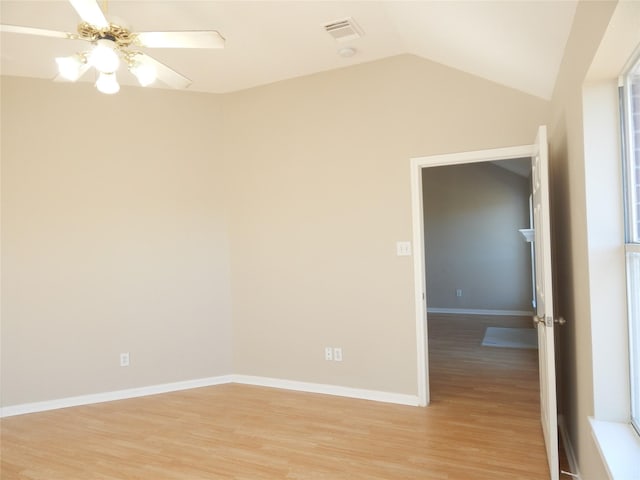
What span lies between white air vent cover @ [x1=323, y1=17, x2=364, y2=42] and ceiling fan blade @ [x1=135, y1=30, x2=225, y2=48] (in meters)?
1.08

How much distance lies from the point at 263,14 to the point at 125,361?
3.22 metres

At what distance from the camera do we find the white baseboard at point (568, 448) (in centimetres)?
226

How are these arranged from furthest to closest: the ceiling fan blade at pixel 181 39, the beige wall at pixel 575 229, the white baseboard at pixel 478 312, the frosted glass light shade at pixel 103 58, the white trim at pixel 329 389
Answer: the white baseboard at pixel 478 312 < the white trim at pixel 329 389 < the ceiling fan blade at pixel 181 39 < the frosted glass light shade at pixel 103 58 < the beige wall at pixel 575 229

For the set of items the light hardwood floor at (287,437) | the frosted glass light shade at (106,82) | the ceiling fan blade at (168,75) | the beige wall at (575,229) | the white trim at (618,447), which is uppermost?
the ceiling fan blade at (168,75)

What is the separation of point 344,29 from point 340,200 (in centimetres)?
138

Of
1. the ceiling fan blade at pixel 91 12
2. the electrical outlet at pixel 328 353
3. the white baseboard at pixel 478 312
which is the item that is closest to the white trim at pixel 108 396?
the electrical outlet at pixel 328 353

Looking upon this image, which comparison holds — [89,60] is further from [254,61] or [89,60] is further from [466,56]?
[466,56]

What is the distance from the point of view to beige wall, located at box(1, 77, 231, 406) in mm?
3578

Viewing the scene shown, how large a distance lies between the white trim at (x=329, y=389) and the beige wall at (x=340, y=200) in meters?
0.06

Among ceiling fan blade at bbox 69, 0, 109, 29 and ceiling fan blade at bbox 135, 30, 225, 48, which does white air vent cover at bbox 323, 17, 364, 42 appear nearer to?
ceiling fan blade at bbox 135, 30, 225, 48

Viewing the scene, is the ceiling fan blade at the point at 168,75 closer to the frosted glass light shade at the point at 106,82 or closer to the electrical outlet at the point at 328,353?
the frosted glass light shade at the point at 106,82

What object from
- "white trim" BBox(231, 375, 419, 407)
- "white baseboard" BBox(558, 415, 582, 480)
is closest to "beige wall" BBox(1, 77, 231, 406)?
"white trim" BBox(231, 375, 419, 407)

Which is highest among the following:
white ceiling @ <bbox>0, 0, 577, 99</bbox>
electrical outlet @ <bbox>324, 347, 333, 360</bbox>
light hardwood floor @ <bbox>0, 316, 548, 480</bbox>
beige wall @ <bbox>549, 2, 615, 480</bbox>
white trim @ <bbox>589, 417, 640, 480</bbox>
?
white ceiling @ <bbox>0, 0, 577, 99</bbox>

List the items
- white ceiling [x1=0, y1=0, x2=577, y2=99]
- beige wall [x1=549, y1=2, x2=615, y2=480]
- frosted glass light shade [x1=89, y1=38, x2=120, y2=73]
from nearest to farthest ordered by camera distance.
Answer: beige wall [x1=549, y1=2, x2=615, y2=480], frosted glass light shade [x1=89, y1=38, x2=120, y2=73], white ceiling [x1=0, y1=0, x2=577, y2=99]
